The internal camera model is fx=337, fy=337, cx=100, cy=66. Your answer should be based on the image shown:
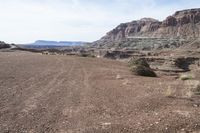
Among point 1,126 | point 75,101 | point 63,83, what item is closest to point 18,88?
point 63,83

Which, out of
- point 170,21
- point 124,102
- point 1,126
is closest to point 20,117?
point 1,126

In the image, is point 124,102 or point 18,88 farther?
point 18,88

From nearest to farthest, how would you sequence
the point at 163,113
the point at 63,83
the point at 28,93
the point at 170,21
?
the point at 163,113, the point at 28,93, the point at 63,83, the point at 170,21

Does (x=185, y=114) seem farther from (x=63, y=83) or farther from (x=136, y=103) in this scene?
(x=63, y=83)

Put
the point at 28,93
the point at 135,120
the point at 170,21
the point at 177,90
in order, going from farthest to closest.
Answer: the point at 170,21 → the point at 177,90 → the point at 28,93 → the point at 135,120

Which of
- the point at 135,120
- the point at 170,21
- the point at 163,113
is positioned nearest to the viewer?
the point at 135,120

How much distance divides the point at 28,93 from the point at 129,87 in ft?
14.7

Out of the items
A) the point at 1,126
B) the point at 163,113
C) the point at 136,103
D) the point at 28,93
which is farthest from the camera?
the point at 28,93

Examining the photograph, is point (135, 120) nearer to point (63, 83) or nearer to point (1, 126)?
point (1, 126)

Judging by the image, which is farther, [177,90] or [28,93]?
[177,90]

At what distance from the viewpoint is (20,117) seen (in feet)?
30.7

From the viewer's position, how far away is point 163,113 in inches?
389

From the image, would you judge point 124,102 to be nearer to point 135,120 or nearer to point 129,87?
point 135,120

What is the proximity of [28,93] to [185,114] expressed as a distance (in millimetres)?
6316
